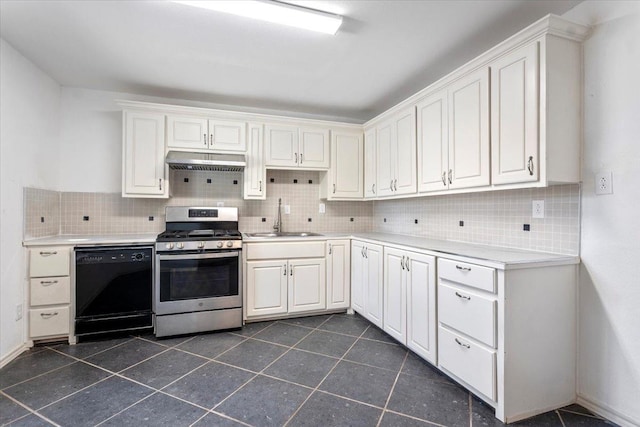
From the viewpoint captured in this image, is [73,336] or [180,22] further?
[73,336]

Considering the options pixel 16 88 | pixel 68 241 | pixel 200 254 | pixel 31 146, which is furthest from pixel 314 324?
pixel 16 88

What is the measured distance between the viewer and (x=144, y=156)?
9.98 feet

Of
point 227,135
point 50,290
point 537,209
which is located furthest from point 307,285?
point 50,290

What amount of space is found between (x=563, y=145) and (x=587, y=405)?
4.93 ft

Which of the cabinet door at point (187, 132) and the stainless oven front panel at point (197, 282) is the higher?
the cabinet door at point (187, 132)

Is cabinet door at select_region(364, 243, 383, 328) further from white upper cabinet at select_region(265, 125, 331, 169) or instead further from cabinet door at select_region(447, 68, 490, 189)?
white upper cabinet at select_region(265, 125, 331, 169)

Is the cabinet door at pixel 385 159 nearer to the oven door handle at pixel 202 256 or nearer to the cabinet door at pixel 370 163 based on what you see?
the cabinet door at pixel 370 163

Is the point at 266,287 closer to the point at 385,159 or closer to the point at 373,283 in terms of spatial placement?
the point at 373,283

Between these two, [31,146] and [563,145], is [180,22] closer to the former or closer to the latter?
[31,146]

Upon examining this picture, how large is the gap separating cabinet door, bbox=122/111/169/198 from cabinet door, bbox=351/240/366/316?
207 centimetres

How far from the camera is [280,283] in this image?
10.2 ft

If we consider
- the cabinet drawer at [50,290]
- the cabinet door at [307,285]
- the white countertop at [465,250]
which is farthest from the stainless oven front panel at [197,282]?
the cabinet drawer at [50,290]

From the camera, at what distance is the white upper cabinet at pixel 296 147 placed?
11.1 feet

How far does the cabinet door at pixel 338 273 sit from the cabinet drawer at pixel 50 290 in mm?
2378
